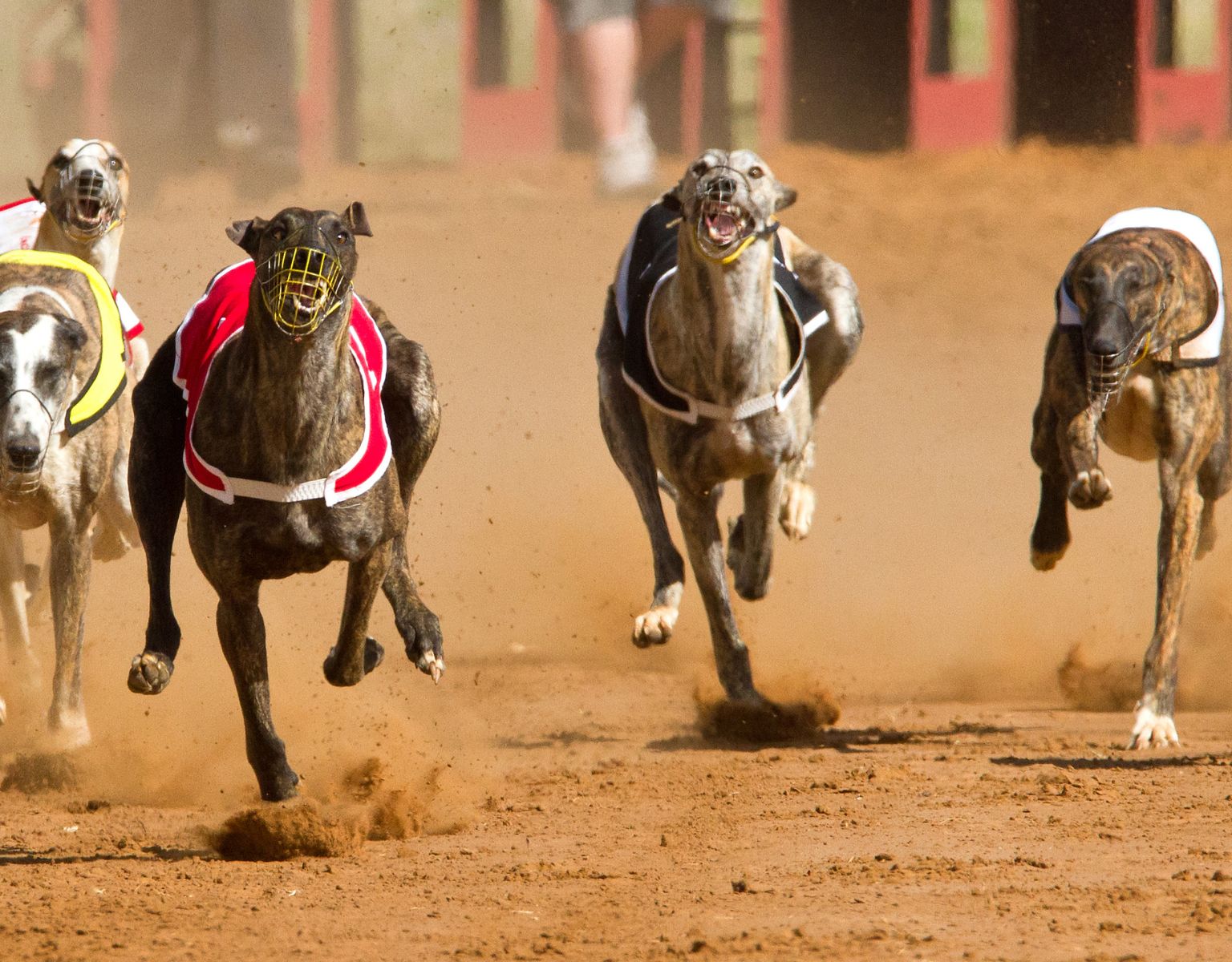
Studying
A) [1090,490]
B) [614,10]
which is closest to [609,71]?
[614,10]

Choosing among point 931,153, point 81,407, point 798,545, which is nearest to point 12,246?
point 81,407

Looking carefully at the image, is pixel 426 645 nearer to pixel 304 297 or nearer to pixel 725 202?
pixel 304 297

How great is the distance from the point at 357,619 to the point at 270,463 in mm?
652

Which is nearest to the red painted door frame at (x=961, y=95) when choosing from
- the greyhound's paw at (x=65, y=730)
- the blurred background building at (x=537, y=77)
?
the blurred background building at (x=537, y=77)

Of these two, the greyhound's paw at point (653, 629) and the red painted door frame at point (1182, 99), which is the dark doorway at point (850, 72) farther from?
the greyhound's paw at point (653, 629)

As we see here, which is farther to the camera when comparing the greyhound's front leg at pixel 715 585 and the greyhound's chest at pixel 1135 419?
the greyhound's front leg at pixel 715 585

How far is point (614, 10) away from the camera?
Answer: 17938 mm

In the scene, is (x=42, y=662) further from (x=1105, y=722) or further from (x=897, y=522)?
(x=897, y=522)

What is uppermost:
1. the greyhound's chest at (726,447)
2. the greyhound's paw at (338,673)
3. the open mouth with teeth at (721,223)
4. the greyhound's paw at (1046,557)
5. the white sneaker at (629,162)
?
the white sneaker at (629,162)

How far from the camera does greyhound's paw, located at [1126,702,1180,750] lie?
727cm

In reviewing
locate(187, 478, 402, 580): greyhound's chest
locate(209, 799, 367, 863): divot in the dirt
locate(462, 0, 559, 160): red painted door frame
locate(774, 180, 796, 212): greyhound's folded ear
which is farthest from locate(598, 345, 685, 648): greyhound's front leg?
locate(462, 0, 559, 160): red painted door frame

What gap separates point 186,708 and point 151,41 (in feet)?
34.8

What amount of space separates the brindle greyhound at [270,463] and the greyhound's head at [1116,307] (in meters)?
2.63

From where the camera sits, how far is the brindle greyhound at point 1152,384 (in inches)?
284
